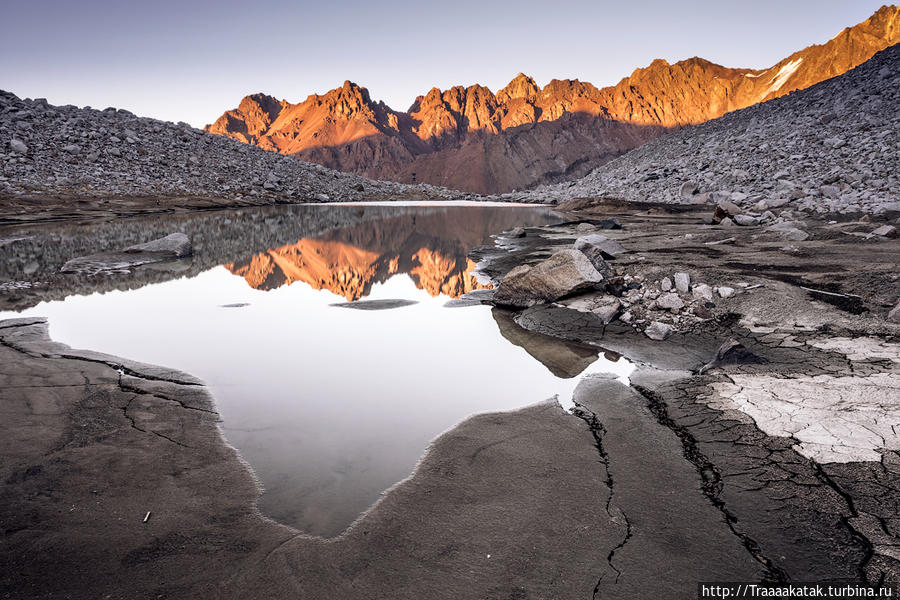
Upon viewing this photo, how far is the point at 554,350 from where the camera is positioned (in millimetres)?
7586

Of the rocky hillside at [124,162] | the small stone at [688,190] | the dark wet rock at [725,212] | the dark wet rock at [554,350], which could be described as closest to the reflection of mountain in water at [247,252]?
the dark wet rock at [554,350]

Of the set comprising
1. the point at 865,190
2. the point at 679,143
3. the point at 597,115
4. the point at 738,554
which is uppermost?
the point at 597,115

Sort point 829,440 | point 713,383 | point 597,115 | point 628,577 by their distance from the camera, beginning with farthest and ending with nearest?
1. point 597,115
2. point 713,383
3. point 829,440
4. point 628,577

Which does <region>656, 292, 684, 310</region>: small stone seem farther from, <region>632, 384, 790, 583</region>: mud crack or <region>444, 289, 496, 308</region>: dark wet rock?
<region>444, 289, 496, 308</region>: dark wet rock

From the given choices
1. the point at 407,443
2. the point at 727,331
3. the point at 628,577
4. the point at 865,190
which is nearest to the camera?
the point at 628,577

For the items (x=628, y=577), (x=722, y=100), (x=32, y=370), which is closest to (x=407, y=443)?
(x=628, y=577)

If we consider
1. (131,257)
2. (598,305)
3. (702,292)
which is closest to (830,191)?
(702,292)

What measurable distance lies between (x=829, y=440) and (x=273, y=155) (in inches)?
3042

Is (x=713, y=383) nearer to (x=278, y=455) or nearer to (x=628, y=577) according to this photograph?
(x=628, y=577)

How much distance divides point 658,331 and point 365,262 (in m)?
12.0

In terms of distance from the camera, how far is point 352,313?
33.4 ft

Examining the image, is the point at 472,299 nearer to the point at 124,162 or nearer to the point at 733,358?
the point at 733,358

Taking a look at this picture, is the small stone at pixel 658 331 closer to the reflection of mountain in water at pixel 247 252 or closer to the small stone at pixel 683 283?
the small stone at pixel 683 283

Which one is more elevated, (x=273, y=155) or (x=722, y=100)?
(x=722, y=100)
